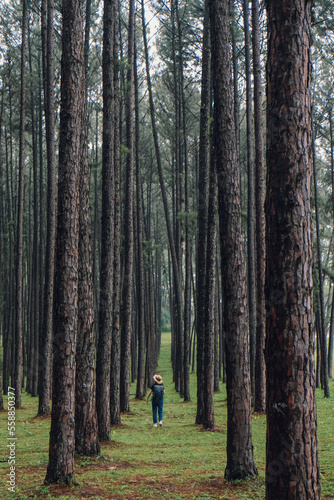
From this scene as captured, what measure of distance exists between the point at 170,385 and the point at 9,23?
20.9 m

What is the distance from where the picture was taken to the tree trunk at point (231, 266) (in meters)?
6.69

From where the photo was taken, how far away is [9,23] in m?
21.2

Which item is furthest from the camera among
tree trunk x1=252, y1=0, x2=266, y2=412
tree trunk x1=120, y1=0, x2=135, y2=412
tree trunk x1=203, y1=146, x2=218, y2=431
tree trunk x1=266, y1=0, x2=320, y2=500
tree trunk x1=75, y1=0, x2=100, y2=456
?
tree trunk x1=120, y1=0, x2=135, y2=412

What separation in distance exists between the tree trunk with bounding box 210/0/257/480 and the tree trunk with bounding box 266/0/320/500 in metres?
3.03

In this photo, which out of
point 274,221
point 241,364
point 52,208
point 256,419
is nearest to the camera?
point 274,221

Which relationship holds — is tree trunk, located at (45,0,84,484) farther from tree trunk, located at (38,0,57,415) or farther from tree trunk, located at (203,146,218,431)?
tree trunk, located at (38,0,57,415)

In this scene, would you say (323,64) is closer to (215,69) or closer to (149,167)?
(149,167)

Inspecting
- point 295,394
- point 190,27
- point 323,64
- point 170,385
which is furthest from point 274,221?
point 170,385

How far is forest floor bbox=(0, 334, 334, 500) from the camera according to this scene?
6074mm

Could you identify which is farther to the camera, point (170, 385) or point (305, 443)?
point (170, 385)

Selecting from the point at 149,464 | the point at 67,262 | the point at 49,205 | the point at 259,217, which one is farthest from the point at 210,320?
the point at 49,205

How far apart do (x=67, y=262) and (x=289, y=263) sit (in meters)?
3.44

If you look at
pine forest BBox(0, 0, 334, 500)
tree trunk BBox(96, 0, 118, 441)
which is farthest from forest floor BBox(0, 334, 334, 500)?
tree trunk BBox(96, 0, 118, 441)

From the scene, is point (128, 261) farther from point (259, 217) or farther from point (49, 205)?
point (259, 217)
